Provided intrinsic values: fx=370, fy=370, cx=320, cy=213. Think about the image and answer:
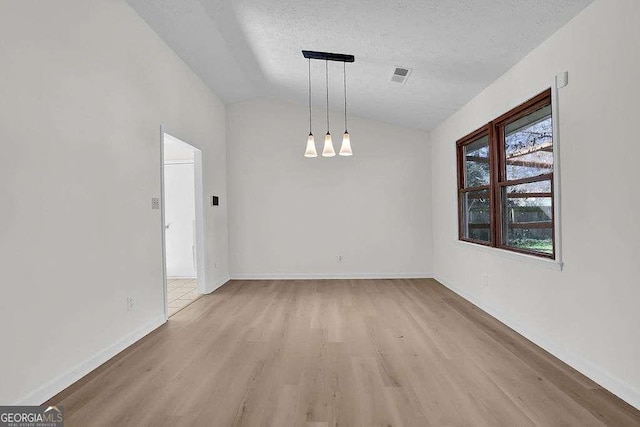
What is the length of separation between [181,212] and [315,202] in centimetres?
239

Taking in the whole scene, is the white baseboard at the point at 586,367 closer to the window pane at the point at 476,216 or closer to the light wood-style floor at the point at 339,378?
the light wood-style floor at the point at 339,378

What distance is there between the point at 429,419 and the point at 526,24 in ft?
9.15

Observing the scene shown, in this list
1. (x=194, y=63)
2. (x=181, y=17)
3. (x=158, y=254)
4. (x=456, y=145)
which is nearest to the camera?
(x=181, y=17)

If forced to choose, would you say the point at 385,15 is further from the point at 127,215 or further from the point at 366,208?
the point at 366,208

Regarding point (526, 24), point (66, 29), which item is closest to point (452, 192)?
point (526, 24)

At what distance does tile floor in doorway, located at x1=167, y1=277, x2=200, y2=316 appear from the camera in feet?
15.1

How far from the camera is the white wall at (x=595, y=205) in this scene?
2.12 m

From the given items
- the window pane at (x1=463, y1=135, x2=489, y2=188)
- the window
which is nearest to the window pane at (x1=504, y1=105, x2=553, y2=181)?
the window

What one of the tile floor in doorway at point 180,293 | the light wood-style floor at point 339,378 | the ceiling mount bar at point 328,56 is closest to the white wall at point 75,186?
the light wood-style floor at point 339,378

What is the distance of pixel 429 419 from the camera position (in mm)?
1980

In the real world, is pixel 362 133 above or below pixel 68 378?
above

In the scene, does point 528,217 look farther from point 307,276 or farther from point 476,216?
point 307,276

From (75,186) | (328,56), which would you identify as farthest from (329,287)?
(75,186)

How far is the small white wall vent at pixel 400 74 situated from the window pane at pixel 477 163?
116 cm
